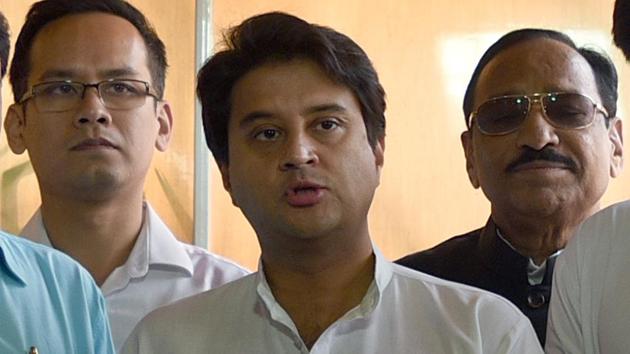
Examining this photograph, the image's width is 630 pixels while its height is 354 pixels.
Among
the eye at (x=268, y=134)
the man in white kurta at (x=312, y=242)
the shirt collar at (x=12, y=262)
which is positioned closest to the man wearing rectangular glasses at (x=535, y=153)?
the man in white kurta at (x=312, y=242)

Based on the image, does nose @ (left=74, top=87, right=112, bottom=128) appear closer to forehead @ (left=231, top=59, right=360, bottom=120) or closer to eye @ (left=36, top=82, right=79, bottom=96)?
eye @ (left=36, top=82, right=79, bottom=96)

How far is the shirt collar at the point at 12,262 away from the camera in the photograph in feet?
5.79

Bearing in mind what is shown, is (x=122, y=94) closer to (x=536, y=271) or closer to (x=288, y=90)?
(x=288, y=90)

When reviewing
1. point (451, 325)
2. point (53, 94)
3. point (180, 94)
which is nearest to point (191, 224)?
point (180, 94)

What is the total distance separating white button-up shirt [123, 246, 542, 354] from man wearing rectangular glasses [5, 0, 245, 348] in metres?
0.38

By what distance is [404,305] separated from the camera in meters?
1.87

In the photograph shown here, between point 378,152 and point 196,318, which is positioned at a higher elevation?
point 378,152

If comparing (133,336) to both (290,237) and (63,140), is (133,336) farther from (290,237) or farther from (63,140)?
(63,140)

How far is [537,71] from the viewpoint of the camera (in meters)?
2.33

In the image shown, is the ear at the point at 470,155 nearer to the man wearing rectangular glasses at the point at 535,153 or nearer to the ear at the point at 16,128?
the man wearing rectangular glasses at the point at 535,153

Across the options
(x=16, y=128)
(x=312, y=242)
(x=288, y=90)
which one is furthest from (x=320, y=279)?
(x=16, y=128)

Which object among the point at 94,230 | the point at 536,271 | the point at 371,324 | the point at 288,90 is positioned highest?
the point at 288,90

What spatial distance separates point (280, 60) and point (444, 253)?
2.48 ft

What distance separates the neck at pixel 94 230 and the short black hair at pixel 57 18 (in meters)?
0.27
